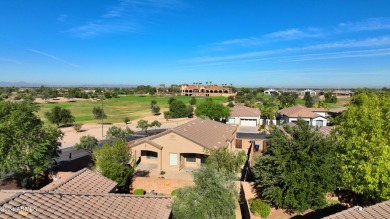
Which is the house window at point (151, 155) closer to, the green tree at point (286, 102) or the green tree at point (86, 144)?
the green tree at point (86, 144)

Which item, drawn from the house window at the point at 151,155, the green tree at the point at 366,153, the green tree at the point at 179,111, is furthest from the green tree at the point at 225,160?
the green tree at the point at 179,111

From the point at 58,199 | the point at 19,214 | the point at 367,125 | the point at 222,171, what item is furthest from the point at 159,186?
the point at 367,125

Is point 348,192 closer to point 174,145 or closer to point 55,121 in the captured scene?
point 174,145

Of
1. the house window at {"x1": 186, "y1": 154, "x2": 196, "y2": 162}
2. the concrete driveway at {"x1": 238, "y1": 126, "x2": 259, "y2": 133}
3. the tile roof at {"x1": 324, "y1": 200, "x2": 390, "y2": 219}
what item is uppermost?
the tile roof at {"x1": 324, "y1": 200, "x2": 390, "y2": 219}

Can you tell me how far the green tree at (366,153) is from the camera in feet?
64.4

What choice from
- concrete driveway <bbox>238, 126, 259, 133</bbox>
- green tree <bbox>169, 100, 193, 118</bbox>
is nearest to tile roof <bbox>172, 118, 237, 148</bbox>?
concrete driveway <bbox>238, 126, 259, 133</bbox>

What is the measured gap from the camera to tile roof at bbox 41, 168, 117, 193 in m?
17.4

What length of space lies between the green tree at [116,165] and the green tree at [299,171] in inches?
470

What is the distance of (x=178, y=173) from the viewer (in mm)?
34812

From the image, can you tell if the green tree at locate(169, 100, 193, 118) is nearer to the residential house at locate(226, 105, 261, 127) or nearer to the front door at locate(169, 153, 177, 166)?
the residential house at locate(226, 105, 261, 127)

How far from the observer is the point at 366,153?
2089cm

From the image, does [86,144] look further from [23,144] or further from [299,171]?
[299,171]

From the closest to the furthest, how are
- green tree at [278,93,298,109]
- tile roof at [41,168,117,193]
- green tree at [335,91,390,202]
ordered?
tile roof at [41,168,117,193]
green tree at [335,91,390,202]
green tree at [278,93,298,109]

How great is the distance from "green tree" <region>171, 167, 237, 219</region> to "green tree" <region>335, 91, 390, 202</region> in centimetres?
1041
